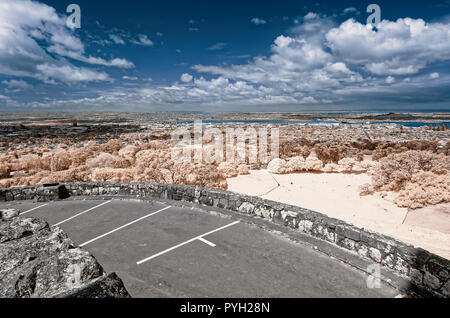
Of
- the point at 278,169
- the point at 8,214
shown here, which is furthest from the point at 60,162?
the point at 278,169

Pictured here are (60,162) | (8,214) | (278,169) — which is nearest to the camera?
(8,214)

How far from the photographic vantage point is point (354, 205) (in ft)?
41.3

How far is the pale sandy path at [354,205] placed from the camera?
9.01m

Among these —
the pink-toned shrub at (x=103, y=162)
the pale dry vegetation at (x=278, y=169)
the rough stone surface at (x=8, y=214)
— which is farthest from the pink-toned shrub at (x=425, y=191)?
the pink-toned shrub at (x=103, y=162)

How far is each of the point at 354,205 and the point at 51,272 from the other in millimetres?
13289

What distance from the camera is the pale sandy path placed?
29.6 feet

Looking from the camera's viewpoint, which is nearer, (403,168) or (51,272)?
(51,272)

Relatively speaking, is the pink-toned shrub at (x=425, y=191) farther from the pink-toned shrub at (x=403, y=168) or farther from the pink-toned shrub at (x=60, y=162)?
the pink-toned shrub at (x=60, y=162)

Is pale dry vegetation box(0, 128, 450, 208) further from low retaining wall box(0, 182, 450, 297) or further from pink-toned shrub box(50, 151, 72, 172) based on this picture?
low retaining wall box(0, 182, 450, 297)

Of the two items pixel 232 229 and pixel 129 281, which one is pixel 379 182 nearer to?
pixel 232 229

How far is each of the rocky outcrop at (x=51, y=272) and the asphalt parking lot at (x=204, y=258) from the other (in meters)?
1.39

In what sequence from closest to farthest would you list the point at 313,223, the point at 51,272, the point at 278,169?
the point at 51,272
the point at 313,223
the point at 278,169

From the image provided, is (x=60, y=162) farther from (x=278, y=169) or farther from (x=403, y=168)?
(x=403, y=168)
